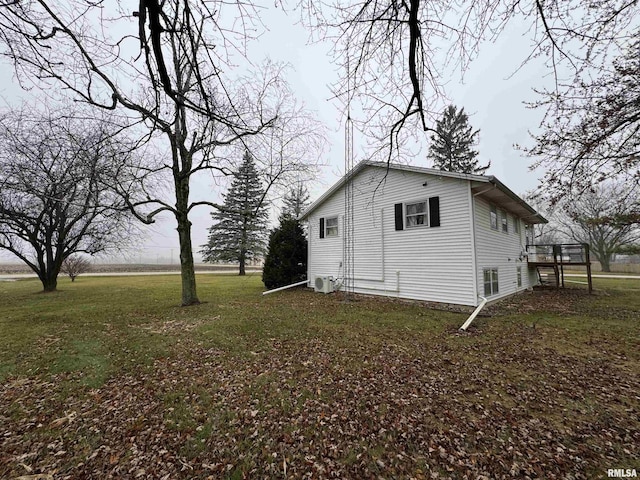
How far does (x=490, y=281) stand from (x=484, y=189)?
3317mm

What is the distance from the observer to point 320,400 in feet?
10.4

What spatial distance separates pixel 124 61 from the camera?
282cm

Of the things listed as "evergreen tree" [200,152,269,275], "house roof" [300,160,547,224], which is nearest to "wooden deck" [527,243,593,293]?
"house roof" [300,160,547,224]

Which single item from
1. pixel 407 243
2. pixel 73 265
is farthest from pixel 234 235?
pixel 407 243

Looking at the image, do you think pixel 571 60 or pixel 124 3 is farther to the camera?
pixel 571 60

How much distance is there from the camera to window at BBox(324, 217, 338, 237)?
1200 centimetres

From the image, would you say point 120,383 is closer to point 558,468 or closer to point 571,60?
point 558,468

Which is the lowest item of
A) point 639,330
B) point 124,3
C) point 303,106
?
point 639,330

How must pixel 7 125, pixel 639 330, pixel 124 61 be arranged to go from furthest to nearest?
pixel 7 125 < pixel 639 330 < pixel 124 61

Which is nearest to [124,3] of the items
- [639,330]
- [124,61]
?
[124,61]

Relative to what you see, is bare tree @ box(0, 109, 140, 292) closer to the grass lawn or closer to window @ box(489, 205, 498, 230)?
the grass lawn

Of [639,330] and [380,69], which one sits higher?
[380,69]

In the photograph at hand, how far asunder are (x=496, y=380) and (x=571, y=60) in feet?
13.4

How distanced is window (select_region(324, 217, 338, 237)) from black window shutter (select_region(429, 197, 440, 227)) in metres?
4.32
